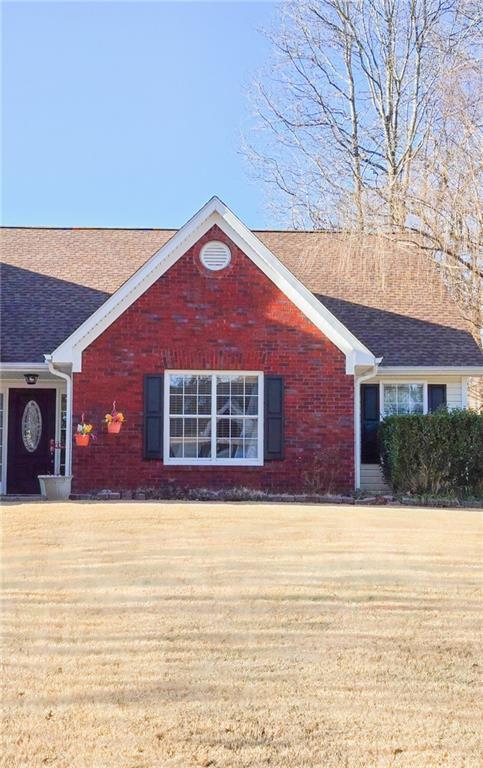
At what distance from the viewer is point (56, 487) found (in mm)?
13547

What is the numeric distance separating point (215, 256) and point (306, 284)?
420 centimetres

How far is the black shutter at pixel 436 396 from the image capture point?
16.2 meters

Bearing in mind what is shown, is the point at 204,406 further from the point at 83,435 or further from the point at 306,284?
the point at 306,284

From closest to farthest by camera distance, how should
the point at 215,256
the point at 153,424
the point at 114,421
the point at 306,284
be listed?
1. the point at 114,421
2. the point at 153,424
3. the point at 215,256
4. the point at 306,284

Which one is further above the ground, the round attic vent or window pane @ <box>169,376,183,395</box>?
the round attic vent

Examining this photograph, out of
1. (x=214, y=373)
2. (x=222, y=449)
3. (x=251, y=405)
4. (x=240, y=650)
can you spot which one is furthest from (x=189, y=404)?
(x=240, y=650)

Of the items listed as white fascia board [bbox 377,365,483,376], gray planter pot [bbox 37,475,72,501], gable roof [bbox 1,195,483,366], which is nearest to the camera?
gray planter pot [bbox 37,475,72,501]

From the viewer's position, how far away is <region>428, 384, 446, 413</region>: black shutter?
1616cm

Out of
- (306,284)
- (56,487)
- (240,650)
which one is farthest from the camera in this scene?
(306,284)

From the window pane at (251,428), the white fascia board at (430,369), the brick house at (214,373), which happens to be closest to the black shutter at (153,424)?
the brick house at (214,373)

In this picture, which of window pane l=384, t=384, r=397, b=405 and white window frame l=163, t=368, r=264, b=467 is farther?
window pane l=384, t=384, r=397, b=405

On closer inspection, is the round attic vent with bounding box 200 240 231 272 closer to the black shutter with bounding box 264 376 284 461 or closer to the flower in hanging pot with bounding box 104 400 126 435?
the black shutter with bounding box 264 376 284 461

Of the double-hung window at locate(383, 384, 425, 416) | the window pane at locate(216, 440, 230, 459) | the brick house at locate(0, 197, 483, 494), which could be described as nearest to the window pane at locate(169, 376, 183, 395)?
the brick house at locate(0, 197, 483, 494)

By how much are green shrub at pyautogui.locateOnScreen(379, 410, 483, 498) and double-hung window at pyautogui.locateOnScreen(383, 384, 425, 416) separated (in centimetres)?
205
